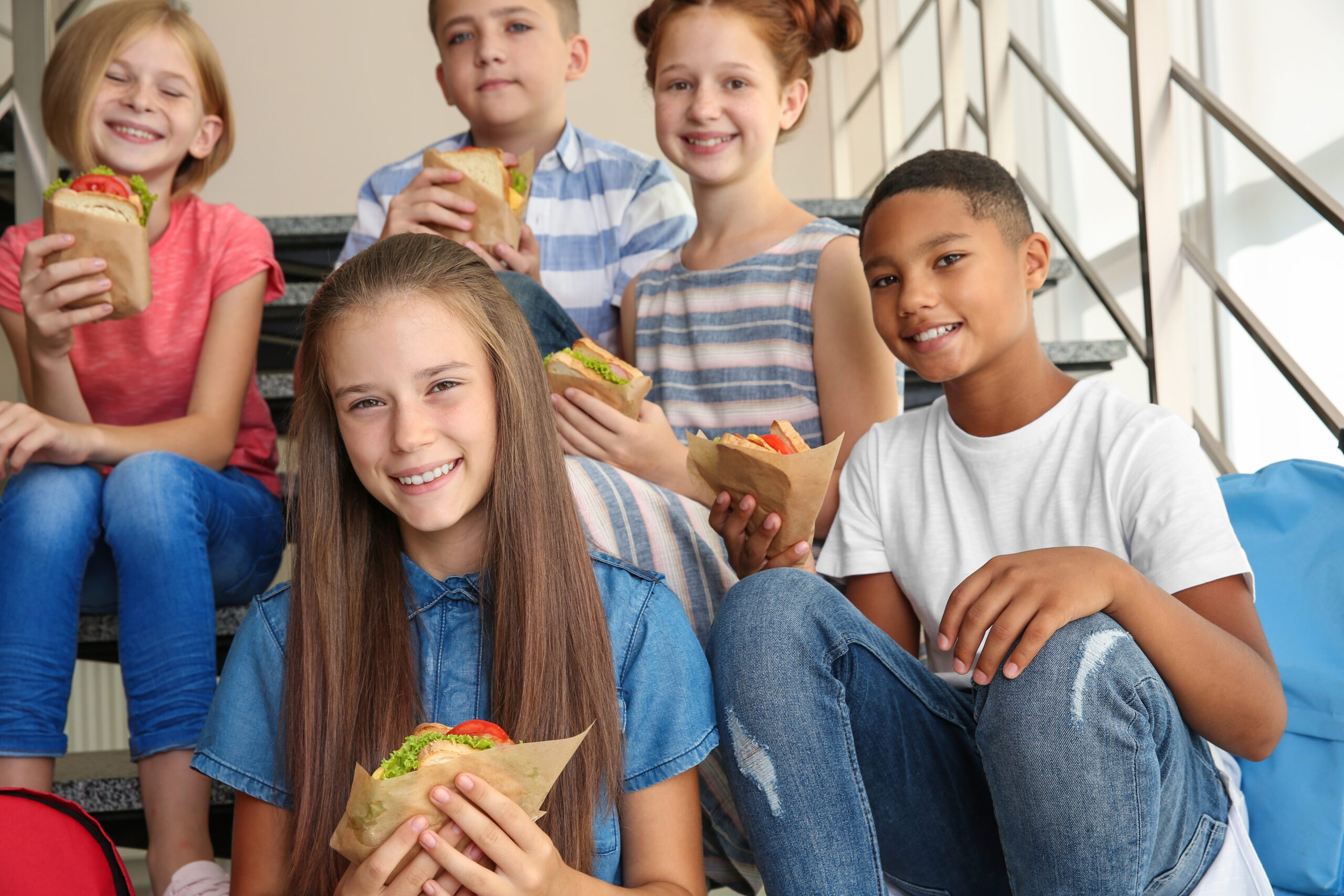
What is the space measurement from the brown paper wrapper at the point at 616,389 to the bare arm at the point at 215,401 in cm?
61

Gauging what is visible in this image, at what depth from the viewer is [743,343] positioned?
1.88 metres

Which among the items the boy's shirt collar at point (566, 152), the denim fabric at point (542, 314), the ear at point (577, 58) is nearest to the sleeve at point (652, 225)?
the boy's shirt collar at point (566, 152)

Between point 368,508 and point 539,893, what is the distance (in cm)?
51

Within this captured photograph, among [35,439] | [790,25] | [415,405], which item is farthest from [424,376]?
[790,25]

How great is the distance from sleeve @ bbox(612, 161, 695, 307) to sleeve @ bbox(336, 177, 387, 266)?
47cm

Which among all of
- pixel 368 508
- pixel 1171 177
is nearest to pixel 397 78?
pixel 1171 177

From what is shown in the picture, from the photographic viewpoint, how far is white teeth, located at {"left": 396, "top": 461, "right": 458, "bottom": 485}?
1.22 m

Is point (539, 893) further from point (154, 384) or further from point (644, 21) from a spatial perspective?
point (644, 21)

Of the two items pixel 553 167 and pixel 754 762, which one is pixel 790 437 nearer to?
pixel 754 762

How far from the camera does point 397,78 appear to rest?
5.37 meters

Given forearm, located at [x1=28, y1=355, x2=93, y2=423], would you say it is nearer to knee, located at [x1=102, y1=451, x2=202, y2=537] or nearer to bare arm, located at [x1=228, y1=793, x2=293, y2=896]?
knee, located at [x1=102, y1=451, x2=202, y2=537]

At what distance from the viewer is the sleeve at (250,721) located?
1.20 m

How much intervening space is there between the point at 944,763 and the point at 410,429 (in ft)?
2.16

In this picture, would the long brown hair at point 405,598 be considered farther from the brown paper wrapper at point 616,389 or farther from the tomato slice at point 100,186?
the tomato slice at point 100,186
